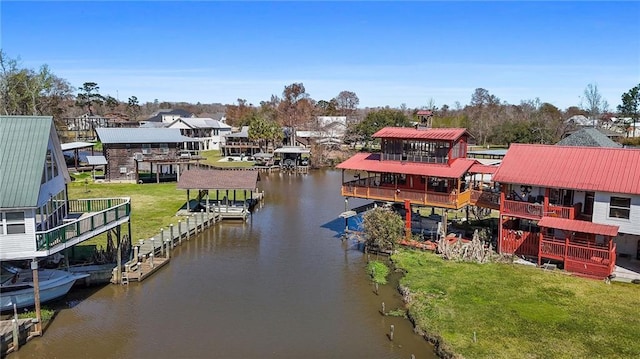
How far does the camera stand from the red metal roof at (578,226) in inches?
968

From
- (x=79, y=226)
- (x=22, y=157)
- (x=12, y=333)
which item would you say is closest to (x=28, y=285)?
(x=12, y=333)

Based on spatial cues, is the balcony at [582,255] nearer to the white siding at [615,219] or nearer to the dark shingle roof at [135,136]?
the white siding at [615,219]

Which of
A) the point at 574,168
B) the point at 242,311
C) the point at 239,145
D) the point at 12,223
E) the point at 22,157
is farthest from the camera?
the point at 239,145

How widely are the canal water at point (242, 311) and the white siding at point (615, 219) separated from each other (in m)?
11.8

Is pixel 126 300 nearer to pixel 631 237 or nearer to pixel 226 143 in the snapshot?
pixel 631 237

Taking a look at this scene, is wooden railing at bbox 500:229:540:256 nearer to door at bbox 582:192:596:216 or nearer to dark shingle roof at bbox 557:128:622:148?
door at bbox 582:192:596:216

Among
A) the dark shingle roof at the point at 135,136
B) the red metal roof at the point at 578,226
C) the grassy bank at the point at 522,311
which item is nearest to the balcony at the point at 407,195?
the grassy bank at the point at 522,311

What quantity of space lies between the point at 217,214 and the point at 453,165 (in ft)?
65.7

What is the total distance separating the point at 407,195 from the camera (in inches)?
1264

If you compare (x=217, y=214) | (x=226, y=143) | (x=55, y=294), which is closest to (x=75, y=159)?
(x=226, y=143)

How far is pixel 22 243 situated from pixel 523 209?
25.6 metres

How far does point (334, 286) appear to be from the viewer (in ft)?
86.1

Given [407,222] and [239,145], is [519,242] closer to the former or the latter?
[407,222]

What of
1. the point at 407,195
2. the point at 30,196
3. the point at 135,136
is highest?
the point at 135,136
